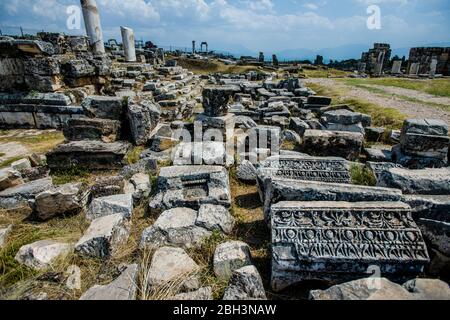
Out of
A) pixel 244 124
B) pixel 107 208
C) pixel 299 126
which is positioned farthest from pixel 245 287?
pixel 244 124

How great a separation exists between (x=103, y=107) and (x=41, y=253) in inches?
160

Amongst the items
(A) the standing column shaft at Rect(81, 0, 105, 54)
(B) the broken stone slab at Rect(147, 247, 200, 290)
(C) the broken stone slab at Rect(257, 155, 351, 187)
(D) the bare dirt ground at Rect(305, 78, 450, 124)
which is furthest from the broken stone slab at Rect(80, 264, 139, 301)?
(A) the standing column shaft at Rect(81, 0, 105, 54)

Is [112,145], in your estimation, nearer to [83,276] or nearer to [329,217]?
[83,276]

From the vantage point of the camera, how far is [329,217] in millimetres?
2639

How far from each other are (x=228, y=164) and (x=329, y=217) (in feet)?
8.35

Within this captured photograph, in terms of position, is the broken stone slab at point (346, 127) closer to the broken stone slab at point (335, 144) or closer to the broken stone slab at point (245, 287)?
the broken stone slab at point (335, 144)

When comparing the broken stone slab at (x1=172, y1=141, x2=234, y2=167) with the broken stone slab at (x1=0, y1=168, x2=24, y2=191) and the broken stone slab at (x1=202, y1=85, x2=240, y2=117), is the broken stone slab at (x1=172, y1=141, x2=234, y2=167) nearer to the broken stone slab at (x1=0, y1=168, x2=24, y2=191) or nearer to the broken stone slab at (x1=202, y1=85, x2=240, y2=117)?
the broken stone slab at (x1=202, y1=85, x2=240, y2=117)

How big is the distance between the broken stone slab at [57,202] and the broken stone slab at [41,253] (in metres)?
0.77

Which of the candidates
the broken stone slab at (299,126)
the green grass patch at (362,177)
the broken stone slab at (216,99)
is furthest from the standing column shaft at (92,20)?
the green grass patch at (362,177)

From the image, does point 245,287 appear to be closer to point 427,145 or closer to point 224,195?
point 224,195

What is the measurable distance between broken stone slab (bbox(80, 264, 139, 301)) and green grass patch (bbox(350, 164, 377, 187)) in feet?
11.7

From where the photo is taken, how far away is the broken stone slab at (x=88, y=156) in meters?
4.77
